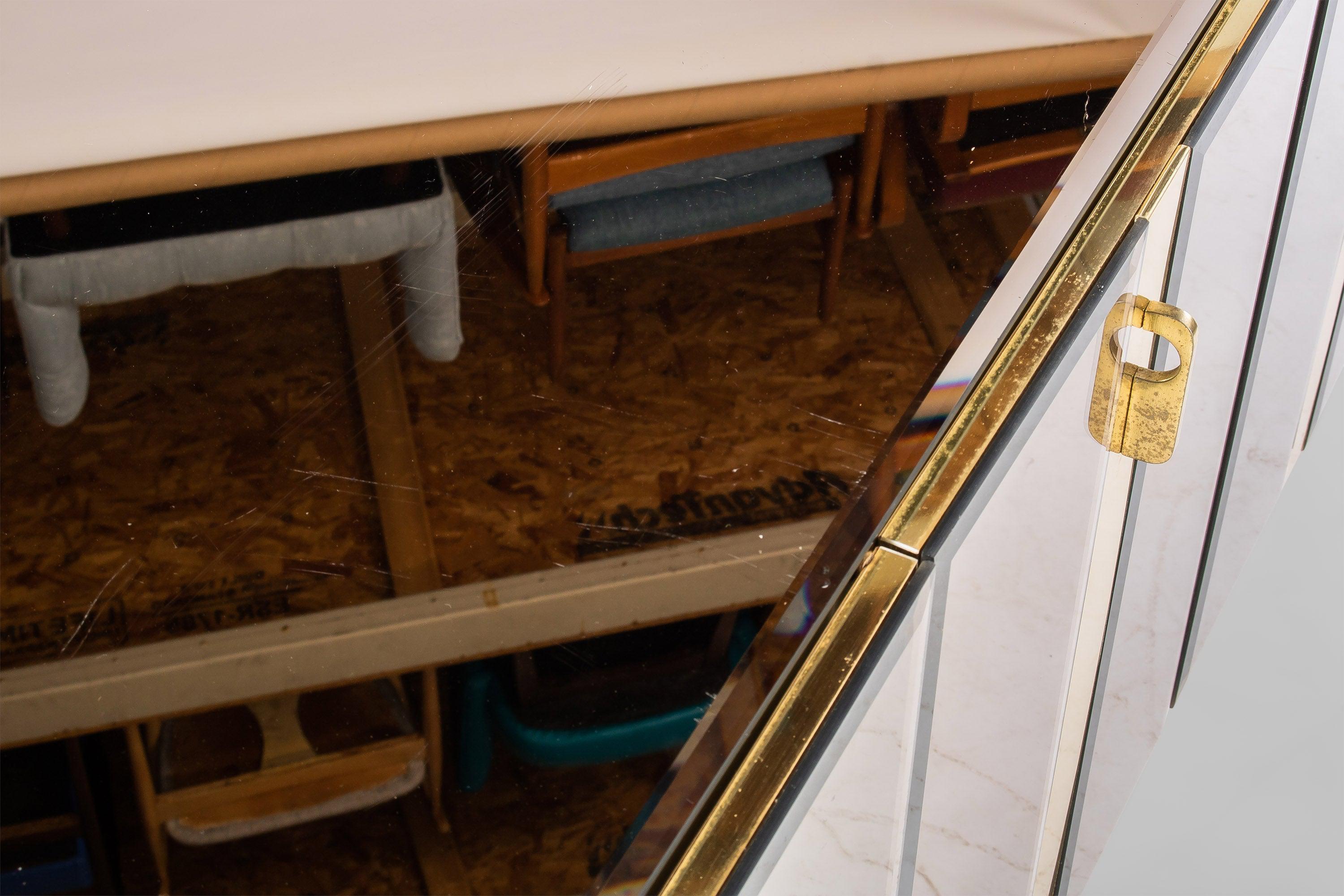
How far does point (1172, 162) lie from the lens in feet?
1.84

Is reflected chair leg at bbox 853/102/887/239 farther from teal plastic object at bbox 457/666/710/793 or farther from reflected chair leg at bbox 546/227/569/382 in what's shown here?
teal plastic object at bbox 457/666/710/793

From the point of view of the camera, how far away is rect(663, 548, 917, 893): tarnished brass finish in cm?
38

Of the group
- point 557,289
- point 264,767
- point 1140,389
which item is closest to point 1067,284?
point 1140,389

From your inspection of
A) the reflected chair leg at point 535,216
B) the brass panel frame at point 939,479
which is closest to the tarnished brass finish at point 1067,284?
the brass panel frame at point 939,479

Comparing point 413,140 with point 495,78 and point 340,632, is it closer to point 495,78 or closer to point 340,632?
point 495,78

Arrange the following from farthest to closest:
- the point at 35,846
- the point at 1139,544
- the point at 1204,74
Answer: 1. the point at 1139,544
2. the point at 1204,74
3. the point at 35,846

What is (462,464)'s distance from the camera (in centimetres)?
54

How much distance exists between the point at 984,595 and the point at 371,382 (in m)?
0.29

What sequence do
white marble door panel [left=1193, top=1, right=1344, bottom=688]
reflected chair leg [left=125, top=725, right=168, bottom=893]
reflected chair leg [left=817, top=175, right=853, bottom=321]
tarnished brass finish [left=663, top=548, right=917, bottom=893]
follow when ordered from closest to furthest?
tarnished brass finish [left=663, top=548, right=917, bottom=893] < reflected chair leg [left=125, top=725, right=168, bottom=893] < reflected chair leg [left=817, top=175, right=853, bottom=321] < white marble door panel [left=1193, top=1, right=1344, bottom=688]

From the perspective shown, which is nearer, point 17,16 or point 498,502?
point 498,502

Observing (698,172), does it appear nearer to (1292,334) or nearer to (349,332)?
(349,332)

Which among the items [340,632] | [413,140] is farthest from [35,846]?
[413,140]

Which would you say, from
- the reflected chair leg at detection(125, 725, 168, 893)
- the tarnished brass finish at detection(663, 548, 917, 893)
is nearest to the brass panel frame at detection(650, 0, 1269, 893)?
the tarnished brass finish at detection(663, 548, 917, 893)

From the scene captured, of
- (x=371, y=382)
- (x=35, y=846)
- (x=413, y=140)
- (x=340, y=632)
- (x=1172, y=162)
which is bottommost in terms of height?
(x=35, y=846)
